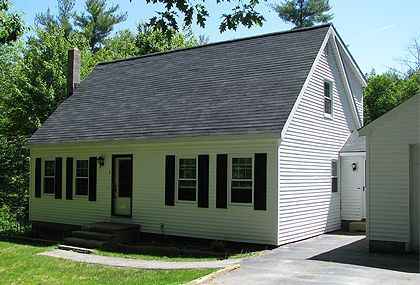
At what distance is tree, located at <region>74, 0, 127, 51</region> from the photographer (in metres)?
49.5

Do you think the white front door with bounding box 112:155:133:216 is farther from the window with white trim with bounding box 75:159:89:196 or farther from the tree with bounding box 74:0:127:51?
the tree with bounding box 74:0:127:51

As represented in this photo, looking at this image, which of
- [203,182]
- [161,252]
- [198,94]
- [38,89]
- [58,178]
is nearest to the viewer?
[161,252]

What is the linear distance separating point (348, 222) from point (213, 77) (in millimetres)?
7119

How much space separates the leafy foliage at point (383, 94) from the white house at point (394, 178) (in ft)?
73.7

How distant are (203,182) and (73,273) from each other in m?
4.92

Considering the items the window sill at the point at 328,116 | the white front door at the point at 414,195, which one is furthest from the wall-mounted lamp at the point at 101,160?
the white front door at the point at 414,195

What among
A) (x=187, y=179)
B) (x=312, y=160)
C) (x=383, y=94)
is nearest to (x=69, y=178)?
(x=187, y=179)

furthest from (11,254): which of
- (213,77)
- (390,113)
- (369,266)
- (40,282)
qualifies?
(390,113)

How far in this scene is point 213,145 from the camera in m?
14.3

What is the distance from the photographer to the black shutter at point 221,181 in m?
14.0

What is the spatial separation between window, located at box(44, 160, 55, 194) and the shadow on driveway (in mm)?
11502

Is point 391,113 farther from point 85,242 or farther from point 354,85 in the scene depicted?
point 354,85

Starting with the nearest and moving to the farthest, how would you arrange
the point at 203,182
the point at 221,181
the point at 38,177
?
the point at 221,181 < the point at 203,182 < the point at 38,177

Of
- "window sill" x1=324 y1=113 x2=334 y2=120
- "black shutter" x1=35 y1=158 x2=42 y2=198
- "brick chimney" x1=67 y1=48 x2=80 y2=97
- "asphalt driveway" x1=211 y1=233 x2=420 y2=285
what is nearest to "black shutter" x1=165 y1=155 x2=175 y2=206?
"asphalt driveway" x1=211 y1=233 x2=420 y2=285
